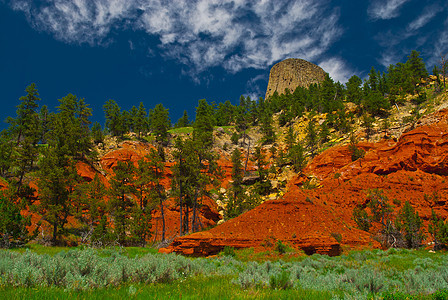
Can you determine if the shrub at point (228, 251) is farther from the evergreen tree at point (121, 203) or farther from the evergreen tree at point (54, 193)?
the evergreen tree at point (54, 193)

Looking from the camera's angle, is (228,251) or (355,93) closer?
(228,251)

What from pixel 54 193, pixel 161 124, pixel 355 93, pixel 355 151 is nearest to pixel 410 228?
pixel 355 151

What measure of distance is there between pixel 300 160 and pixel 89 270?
164 feet

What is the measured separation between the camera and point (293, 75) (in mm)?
150250

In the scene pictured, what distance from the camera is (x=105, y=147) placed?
54.7m

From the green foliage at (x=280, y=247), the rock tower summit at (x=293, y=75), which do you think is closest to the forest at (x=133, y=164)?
the green foliage at (x=280, y=247)

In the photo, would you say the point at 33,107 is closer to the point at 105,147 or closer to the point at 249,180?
the point at 105,147

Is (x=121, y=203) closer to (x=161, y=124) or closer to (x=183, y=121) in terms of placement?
(x=161, y=124)

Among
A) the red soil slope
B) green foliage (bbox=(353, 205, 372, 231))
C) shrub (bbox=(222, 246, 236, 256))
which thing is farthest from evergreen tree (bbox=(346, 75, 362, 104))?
shrub (bbox=(222, 246, 236, 256))

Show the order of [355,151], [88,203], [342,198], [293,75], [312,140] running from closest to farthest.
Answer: [342,198]
[88,203]
[355,151]
[312,140]
[293,75]

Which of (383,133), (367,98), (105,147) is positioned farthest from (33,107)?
(367,98)

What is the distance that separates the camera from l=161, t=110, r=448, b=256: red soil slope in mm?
19641

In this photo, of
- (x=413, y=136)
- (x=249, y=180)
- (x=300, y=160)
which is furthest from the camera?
(x=249, y=180)

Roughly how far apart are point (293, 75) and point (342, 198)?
137m
